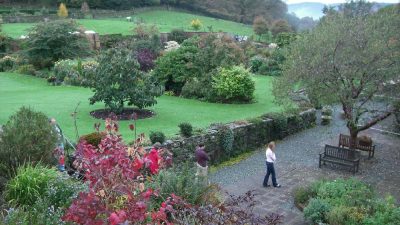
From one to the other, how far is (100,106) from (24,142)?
9.31 meters

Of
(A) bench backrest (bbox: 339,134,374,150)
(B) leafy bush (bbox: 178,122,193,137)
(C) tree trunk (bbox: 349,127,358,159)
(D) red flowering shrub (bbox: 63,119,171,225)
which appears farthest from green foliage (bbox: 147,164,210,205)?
(A) bench backrest (bbox: 339,134,374,150)

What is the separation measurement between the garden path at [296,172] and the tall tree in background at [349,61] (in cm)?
179

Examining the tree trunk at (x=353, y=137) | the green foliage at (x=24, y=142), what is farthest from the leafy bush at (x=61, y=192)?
the tree trunk at (x=353, y=137)

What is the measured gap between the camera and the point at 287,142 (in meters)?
18.1

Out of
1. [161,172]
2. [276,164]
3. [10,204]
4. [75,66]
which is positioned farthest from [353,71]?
[75,66]

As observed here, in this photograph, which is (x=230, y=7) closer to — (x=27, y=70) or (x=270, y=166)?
(x=27, y=70)

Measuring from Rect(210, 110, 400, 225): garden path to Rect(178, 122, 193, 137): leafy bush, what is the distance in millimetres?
1521

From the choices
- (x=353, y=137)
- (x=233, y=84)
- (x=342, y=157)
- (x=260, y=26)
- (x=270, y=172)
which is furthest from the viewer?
(x=260, y=26)

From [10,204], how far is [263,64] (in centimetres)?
2652

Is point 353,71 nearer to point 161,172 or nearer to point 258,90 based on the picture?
point 161,172

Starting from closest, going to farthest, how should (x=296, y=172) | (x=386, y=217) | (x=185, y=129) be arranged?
(x=386, y=217), (x=185, y=129), (x=296, y=172)

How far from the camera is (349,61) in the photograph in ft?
45.8

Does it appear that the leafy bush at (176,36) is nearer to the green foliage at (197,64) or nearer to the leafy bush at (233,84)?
the green foliage at (197,64)

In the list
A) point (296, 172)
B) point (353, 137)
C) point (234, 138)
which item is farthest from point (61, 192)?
point (353, 137)
